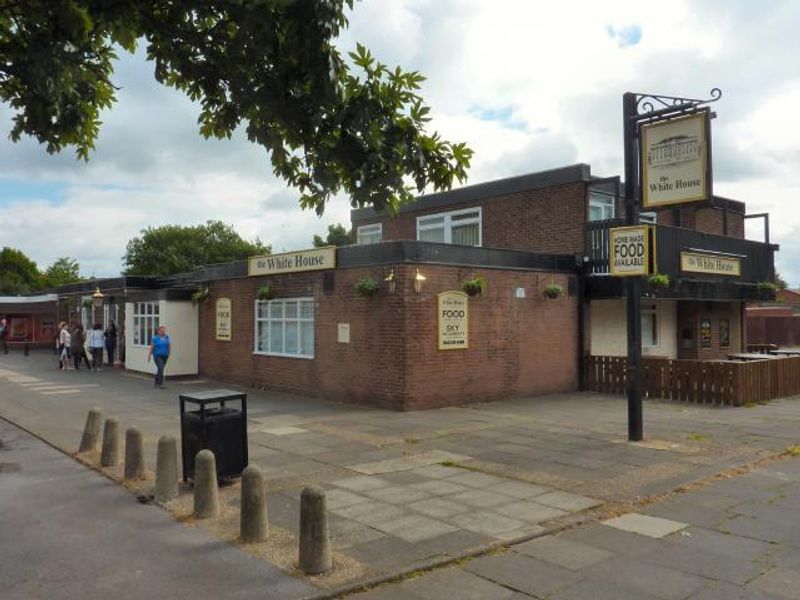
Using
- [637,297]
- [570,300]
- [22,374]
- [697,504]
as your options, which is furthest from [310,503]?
[22,374]

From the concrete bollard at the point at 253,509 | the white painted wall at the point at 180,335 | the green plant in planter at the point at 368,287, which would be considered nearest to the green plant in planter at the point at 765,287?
the green plant in planter at the point at 368,287

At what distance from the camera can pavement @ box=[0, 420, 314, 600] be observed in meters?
4.92

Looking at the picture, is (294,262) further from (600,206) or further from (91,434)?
(600,206)

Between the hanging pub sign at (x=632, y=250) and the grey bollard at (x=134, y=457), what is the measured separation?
7.07m

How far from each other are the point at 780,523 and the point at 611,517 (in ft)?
4.90

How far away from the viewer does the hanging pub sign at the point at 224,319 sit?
63.4ft

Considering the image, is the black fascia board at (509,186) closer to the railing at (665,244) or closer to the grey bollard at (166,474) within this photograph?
the railing at (665,244)

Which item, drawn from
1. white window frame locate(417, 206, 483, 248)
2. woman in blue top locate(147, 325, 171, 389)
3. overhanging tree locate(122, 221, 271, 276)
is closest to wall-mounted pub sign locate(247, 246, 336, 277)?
woman in blue top locate(147, 325, 171, 389)

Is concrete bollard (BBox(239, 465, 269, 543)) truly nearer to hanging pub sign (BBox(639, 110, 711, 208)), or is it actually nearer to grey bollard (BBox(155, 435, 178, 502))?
grey bollard (BBox(155, 435, 178, 502))

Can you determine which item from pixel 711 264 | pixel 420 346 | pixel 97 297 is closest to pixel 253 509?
pixel 420 346

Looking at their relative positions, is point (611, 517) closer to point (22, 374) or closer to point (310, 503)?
point (310, 503)

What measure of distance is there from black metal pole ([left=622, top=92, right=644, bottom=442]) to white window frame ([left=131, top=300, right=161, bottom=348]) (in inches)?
577

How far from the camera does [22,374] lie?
71.0ft

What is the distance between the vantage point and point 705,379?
1494cm
